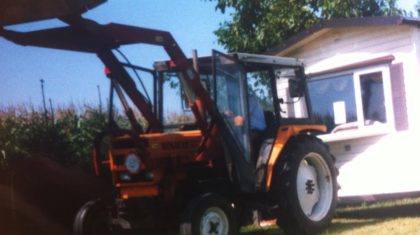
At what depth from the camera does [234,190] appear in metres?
7.53

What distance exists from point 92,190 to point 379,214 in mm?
4914

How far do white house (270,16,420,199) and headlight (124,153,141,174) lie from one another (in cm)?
421

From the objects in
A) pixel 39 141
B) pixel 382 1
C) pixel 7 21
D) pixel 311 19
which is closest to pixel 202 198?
pixel 7 21

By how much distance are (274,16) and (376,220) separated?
7.44 m

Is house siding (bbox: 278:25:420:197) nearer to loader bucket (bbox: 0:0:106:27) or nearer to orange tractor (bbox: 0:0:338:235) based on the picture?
orange tractor (bbox: 0:0:338:235)

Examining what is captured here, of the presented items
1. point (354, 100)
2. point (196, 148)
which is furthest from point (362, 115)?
point (196, 148)

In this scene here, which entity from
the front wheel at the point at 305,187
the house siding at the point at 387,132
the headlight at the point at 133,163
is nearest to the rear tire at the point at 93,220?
the headlight at the point at 133,163

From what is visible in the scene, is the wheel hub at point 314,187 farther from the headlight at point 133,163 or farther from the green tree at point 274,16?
the green tree at point 274,16

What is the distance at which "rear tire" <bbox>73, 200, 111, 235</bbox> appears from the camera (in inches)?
285

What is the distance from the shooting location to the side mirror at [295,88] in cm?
860

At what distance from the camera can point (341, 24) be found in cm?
1024

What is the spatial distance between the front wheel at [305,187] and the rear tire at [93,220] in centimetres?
219

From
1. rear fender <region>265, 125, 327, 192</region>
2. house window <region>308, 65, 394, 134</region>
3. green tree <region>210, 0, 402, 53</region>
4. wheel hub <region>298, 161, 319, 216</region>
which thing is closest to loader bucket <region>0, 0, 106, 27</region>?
rear fender <region>265, 125, 327, 192</region>

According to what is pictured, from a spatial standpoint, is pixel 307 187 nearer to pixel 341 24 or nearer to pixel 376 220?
pixel 376 220
